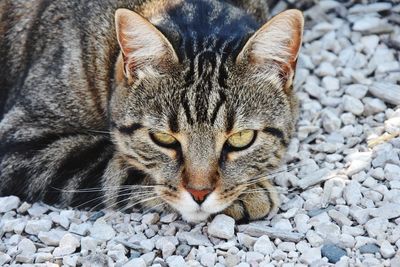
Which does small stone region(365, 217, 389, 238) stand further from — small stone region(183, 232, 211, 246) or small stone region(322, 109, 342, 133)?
small stone region(322, 109, 342, 133)

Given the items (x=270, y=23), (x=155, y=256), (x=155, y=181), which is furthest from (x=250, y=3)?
(x=155, y=256)

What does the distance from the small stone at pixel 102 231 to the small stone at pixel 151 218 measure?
171 mm

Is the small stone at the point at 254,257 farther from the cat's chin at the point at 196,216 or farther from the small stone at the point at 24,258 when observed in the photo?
the small stone at the point at 24,258

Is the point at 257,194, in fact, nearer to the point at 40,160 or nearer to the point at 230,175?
the point at 230,175

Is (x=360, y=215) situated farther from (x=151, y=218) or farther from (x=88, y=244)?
(x=88, y=244)

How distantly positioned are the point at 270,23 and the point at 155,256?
123 cm

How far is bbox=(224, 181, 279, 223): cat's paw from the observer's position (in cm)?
409

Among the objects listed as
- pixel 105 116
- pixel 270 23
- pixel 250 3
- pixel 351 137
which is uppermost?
pixel 270 23

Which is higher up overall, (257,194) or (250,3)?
(250,3)

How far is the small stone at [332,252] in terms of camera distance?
379 cm

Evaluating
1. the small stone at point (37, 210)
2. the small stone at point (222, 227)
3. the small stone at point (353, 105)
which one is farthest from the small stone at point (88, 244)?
the small stone at point (353, 105)

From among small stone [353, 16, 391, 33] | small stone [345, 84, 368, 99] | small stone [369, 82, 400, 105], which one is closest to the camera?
small stone [369, 82, 400, 105]

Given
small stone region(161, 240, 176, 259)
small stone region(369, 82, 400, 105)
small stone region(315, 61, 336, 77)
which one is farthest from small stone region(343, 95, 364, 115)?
small stone region(161, 240, 176, 259)

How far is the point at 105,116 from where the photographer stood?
4.55 meters
